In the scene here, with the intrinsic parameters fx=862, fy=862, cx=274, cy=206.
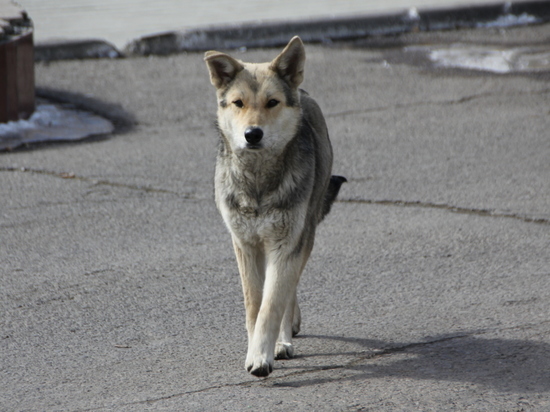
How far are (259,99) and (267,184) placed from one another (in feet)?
1.44

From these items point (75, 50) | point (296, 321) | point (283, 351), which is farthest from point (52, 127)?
point (283, 351)

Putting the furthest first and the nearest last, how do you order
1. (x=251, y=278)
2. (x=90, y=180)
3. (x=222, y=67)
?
(x=90, y=180), (x=222, y=67), (x=251, y=278)

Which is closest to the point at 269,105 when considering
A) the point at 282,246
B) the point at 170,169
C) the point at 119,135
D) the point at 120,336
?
the point at 282,246

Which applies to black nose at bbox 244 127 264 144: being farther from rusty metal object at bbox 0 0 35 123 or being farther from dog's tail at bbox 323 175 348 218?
rusty metal object at bbox 0 0 35 123

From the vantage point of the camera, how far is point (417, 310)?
499 centimetres

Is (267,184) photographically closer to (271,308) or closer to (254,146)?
(254,146)

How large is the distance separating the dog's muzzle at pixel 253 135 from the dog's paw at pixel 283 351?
105 centimetres

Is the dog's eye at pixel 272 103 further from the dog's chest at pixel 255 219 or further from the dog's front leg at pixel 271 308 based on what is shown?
the dog's front leg at pixel 271 308

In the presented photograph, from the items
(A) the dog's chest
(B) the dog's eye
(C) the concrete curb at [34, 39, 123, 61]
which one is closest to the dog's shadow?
(A) the dog's chest

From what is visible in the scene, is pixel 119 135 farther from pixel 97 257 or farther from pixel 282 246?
pixel 282 246

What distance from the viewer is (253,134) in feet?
14.0

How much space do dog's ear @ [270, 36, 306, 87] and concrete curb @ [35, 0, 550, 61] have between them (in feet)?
25.9

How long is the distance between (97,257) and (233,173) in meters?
1.81

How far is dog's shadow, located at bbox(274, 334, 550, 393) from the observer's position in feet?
13.4
